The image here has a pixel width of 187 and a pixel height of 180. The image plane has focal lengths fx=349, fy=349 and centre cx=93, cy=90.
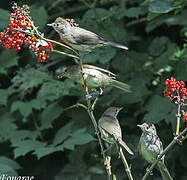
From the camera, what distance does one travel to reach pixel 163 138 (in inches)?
123

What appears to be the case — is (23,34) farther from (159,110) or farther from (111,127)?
(159,110)

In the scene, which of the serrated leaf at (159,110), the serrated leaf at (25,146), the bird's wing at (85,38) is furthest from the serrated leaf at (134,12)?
the bird's wing at (85,38)

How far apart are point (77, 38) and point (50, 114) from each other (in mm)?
1978

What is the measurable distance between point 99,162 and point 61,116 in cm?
67

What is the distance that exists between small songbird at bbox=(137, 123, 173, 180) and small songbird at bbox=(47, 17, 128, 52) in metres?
0.55

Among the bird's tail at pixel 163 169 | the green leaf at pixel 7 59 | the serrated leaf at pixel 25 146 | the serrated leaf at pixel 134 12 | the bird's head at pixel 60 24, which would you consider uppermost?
the serrated leaf at pixel 134 12

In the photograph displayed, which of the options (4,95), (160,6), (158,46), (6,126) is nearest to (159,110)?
(160,6)

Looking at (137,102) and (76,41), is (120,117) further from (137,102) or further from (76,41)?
(76,41)

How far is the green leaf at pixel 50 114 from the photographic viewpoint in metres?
3.62

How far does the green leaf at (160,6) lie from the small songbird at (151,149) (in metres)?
1.23

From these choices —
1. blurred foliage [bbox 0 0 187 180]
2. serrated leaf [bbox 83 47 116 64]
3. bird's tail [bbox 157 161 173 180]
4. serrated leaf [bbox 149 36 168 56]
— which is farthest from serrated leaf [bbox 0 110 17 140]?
bird's tail [bbox 157 161 173 180]

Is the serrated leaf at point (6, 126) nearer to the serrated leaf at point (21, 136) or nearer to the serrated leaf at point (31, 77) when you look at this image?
the serrated leaf at point (21, 136)

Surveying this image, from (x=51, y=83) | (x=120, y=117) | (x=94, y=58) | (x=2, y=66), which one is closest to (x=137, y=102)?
(x=120, y=117)

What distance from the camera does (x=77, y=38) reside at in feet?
5.94
